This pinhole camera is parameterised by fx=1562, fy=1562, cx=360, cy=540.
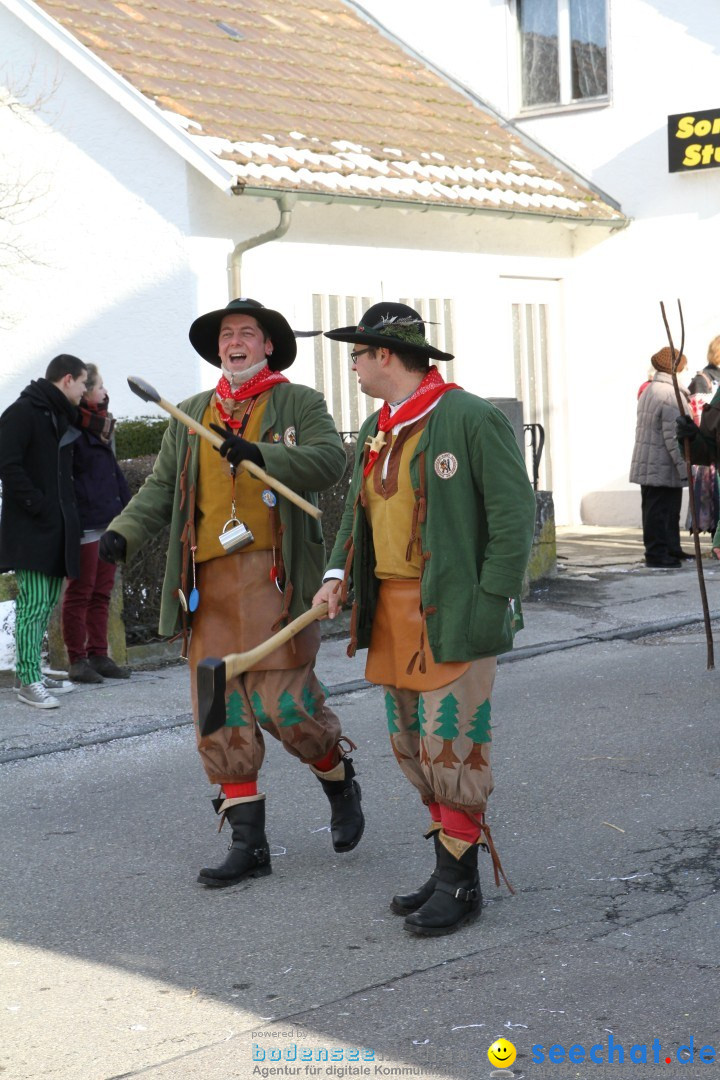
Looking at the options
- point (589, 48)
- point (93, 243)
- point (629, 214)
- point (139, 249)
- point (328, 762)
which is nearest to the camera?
point (328, 762)

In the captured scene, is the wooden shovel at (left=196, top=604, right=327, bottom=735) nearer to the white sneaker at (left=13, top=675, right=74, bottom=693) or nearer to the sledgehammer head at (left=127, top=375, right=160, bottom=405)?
the sledgehammer head at (left=127, top=375, right=160, bottom=405)

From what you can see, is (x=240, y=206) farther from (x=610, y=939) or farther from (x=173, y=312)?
(x=610, y=939)

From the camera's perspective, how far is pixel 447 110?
52.4 feet

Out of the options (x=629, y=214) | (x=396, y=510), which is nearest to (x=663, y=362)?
(x=629, y=214)

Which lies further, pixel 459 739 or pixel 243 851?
pixel 243 851

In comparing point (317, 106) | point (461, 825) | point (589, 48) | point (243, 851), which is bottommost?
point (243, 851)

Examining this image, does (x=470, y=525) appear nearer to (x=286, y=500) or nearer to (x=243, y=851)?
(x=286, y=500)

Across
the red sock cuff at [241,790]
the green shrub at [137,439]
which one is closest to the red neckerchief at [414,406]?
the red sock cuff at [241,790]

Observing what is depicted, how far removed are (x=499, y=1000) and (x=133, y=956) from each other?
1.12m

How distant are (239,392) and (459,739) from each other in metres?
1.45

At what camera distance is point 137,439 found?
1184 cm

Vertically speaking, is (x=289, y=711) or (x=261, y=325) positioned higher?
(x=261, y=325)

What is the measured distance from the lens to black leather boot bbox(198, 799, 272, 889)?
512 centimetres

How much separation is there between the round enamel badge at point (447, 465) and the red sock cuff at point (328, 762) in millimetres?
1170
